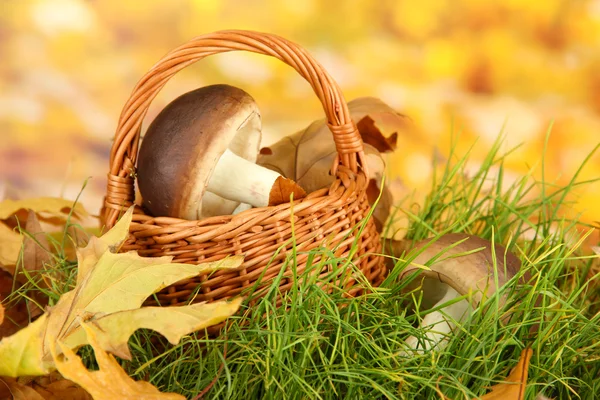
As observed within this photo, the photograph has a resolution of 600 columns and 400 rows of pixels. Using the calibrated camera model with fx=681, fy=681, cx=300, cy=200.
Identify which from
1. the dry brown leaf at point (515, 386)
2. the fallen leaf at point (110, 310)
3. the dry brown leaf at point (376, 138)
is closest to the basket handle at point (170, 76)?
the fallen leaf at point (110, 310)

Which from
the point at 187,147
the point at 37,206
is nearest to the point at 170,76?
the point at 187,147

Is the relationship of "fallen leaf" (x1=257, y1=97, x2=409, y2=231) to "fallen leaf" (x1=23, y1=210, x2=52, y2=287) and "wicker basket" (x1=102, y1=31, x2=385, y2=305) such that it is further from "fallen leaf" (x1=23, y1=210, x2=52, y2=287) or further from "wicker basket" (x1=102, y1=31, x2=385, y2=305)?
"fallen leaf" (x1=23, y1=210, x2=52, y2=287)

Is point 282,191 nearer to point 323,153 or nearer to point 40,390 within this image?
point 323,153

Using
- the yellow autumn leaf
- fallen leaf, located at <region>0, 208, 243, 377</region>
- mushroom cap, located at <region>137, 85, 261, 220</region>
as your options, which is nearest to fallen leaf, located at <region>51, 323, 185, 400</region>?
fallen leaf, located at <region>0, 208, 243, 377</region>

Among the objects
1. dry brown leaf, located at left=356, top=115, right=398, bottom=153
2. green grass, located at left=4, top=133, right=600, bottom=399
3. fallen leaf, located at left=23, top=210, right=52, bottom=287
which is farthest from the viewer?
dry brown leaf, located at left=356, top=115, right=398, bottom=153

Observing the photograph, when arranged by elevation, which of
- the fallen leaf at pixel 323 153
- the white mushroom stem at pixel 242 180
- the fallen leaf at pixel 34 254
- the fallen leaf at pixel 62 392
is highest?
the fallen leaf at pixel 323 153

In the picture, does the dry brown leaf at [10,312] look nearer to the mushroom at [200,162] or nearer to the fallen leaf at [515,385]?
the mushroom at [200,162]

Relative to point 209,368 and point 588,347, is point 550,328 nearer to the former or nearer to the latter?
point 588,347
